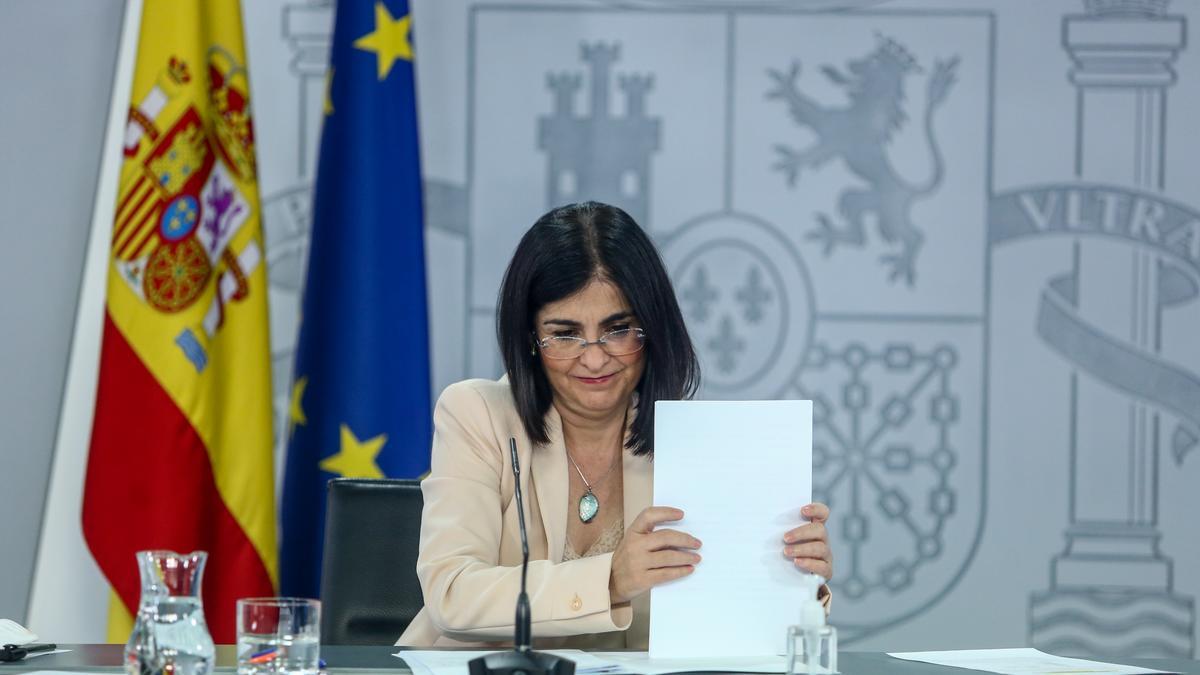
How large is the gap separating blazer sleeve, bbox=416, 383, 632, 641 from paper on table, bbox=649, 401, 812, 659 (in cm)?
14

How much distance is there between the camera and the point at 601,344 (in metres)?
2.03

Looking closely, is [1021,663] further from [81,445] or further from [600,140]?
[81,445]

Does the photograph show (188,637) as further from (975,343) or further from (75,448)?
(975,343)

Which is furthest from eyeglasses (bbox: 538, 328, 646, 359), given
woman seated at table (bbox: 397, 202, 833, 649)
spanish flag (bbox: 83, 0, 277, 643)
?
spanish flag (bbox: 83, 0, 277, 643)

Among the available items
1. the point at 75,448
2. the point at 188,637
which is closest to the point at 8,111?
the point at 75,448

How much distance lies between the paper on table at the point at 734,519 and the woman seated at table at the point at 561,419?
0.21m

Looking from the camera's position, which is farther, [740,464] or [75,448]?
[75,448]

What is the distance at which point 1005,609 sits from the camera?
3426 millimetres

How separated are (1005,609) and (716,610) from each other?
1994 millimetres

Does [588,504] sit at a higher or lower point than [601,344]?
lower

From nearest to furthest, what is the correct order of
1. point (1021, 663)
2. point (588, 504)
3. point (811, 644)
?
point (811, 644) → point (1021, 663) → point (588, 504)

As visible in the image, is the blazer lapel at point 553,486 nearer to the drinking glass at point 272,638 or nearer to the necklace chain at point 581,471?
the necklace chain at point 581,471

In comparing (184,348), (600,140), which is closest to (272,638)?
(184,348)

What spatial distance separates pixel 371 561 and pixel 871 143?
194cm
